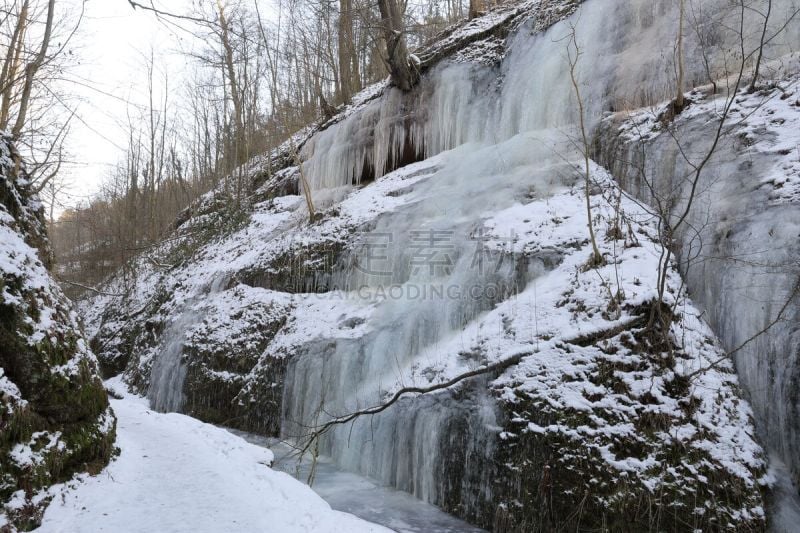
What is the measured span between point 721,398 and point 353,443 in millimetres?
3919

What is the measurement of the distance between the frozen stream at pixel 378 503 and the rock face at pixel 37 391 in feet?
6.95

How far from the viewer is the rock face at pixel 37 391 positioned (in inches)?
118

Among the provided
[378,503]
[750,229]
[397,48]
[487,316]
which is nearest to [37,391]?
[378,503]

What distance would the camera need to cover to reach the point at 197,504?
3365mm

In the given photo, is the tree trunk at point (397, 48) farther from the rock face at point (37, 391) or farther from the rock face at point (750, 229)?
the rock face at point (37, 391)

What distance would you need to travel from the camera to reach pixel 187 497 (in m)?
3.47

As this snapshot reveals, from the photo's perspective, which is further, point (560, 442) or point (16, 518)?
point (560, 442)

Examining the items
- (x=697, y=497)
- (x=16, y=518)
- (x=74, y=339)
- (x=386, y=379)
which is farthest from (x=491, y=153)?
(x=16, y=518)

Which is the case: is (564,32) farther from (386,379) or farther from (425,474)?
(425,474)

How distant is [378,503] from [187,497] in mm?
2131

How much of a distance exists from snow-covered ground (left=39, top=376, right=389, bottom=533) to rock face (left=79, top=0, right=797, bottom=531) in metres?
1.53

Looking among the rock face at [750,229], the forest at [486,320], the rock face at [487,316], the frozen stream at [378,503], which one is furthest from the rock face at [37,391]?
the rock face at [750,229]

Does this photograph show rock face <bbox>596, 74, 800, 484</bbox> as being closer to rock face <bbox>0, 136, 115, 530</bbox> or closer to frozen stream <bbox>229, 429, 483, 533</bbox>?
frozen stream <bbox>229, 429, 483, 533</bbox>

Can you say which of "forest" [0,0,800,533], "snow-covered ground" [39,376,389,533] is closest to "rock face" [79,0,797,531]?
"forest" [0,0,800,533]
